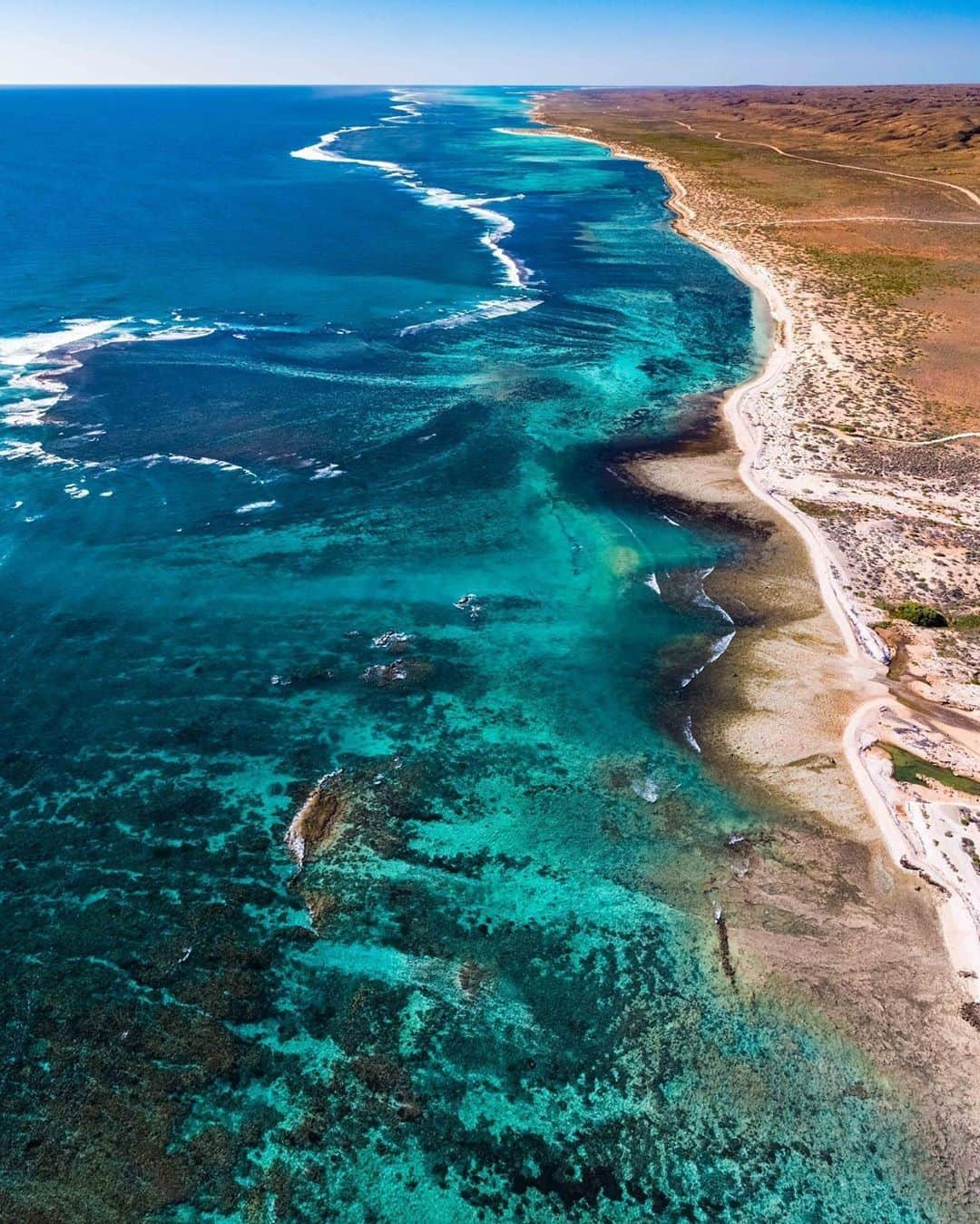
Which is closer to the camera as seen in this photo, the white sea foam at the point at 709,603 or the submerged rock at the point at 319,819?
the submerged rock at the point at 319,819

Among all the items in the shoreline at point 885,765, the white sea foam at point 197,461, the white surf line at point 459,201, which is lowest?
the shoreline at point 885,765

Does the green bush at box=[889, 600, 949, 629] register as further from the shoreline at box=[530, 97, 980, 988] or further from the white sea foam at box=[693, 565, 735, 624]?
the white sea foam at box=[693, 565, 735, 624]

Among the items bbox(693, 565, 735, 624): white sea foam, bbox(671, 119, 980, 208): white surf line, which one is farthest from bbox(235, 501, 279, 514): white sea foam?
bbox(671, 119, 980, 208): white surf line

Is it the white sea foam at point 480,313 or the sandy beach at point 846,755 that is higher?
the white sea foam at point 480,313

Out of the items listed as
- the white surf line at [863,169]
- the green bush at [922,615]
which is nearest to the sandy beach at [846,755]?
the green bush at [922,615]

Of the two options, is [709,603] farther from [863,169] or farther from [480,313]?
[863,169]

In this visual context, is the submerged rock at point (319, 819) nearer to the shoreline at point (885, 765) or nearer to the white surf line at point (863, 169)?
the shoreline at point (885, 765)

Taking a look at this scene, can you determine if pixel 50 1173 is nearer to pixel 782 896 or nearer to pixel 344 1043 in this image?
pixel 344 1043

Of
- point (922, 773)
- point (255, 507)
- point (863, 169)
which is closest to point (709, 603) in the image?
point (922, 773)
